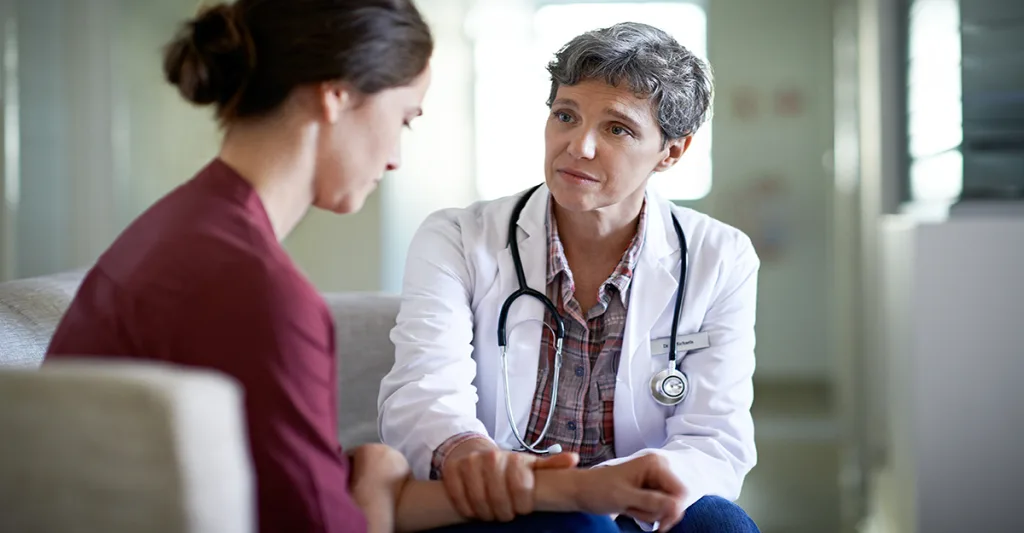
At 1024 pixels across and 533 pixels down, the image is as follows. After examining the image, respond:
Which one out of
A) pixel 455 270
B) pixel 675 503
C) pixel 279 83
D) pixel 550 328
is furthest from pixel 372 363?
pixel 279 83

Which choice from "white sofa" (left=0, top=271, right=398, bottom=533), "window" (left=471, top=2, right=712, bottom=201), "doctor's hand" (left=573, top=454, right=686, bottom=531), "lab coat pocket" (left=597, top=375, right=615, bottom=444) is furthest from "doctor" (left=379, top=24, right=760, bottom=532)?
"window" (left=471, top=2, right=712, bottom=201)

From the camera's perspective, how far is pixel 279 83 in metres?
0.92

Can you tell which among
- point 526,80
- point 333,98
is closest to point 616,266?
point 333,98

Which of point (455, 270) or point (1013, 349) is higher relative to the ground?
point (455, 270)

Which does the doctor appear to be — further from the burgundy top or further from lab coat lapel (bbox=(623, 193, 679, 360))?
the burgundy top

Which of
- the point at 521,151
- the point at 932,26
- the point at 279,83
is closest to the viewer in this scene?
the point at 279,83

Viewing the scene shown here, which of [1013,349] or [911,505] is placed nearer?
[1013,349]

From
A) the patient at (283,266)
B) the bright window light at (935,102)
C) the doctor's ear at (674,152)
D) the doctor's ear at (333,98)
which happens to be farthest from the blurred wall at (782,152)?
the doctor's ear at (333,98)

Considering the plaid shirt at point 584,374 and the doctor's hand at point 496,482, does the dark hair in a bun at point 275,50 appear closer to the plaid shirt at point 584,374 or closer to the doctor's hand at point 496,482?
the doctor's hand at point 496,482

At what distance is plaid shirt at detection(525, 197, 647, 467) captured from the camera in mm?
1522

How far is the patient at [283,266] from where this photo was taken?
794 mm

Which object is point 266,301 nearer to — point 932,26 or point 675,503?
A: point 675,503

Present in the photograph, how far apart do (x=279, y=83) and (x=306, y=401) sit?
1.06 ft

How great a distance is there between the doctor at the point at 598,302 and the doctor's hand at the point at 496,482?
11.0 inches
